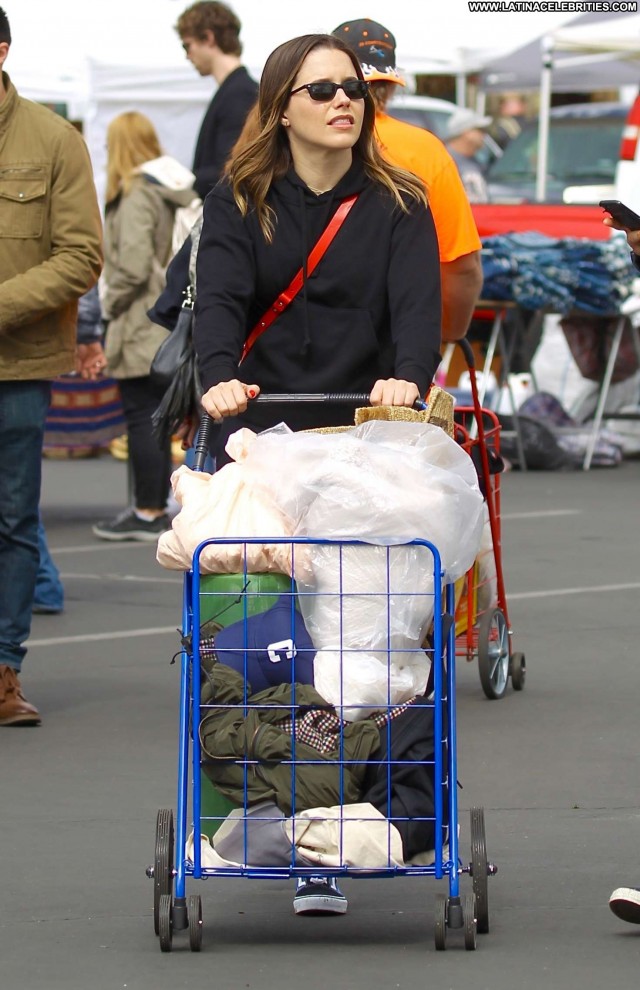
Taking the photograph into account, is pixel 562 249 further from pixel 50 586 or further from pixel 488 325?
pixel 50 586

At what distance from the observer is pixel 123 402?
37.2 ft

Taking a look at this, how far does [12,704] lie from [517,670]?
1833 mm

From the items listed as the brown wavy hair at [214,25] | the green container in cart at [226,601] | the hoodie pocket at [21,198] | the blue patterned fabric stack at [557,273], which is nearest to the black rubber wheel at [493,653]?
the hoodie pocket at [21,198]

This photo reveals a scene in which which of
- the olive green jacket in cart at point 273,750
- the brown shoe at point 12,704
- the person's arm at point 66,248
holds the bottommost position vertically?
the brown shoe at point 12,704

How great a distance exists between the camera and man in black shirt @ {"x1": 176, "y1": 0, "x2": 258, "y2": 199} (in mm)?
9469

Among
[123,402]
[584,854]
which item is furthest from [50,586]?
[584,854]

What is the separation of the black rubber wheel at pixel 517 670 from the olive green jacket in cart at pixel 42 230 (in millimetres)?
1936

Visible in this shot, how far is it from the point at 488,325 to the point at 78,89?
8.97 meters

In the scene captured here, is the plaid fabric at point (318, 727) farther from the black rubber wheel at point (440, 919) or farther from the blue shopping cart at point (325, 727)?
the black rubber wheel at point (440, 919)

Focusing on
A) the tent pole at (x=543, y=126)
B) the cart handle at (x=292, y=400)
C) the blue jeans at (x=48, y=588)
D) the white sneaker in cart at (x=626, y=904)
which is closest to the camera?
the white sneaker in cart at (x=626, y=904)

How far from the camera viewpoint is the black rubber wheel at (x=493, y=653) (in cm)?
684

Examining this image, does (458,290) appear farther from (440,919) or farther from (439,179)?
(440,919)

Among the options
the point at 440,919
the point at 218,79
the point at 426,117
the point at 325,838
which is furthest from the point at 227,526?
the point at 426,117

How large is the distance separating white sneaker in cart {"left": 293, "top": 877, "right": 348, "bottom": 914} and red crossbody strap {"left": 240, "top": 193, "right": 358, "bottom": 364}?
50.5 inches
